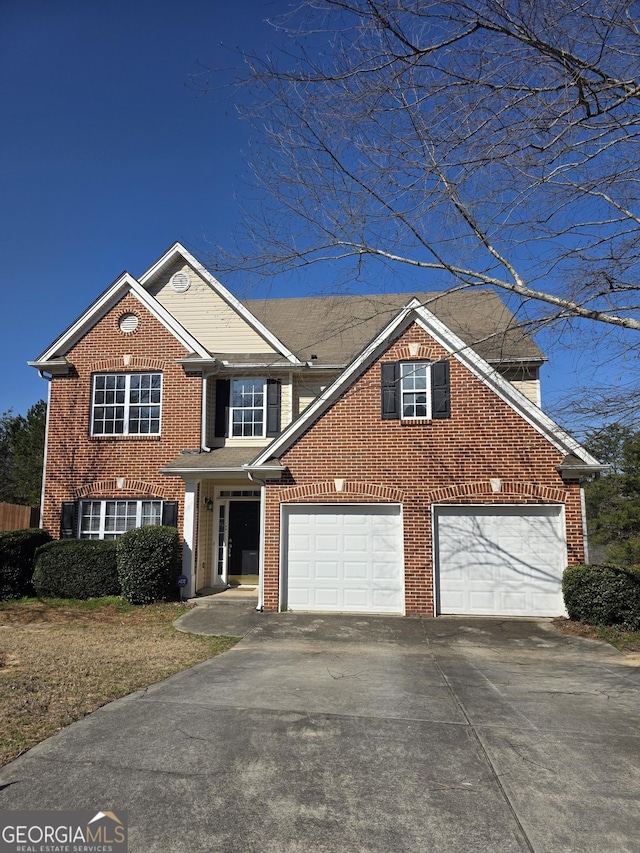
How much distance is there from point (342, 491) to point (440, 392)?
10.1 ft

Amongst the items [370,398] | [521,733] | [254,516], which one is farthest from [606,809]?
[254,516]

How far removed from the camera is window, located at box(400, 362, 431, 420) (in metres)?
12.5

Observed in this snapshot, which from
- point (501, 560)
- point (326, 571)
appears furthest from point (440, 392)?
point (326, 571)

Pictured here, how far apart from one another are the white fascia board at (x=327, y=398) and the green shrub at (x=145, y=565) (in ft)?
10.3

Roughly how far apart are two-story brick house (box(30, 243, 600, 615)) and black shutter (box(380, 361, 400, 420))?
3cm

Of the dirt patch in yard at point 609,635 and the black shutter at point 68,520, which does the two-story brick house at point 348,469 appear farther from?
the dirt patch in yard at point 609,635

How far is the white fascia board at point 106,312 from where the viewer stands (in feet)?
50.5

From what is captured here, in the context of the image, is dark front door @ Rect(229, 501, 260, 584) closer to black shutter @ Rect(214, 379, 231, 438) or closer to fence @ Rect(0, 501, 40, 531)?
black shutter @ Rect(214, 379, 231, 438)

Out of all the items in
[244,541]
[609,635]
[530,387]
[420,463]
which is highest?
[530,387]

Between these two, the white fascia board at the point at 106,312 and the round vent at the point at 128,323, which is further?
the round vent at the point at 128,323

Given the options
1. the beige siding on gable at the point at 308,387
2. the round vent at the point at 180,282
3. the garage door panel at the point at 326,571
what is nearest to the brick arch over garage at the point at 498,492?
the garage door panel at the point at 326,571

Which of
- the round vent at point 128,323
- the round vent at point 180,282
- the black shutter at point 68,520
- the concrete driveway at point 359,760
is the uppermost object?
the round vent at point 180,282

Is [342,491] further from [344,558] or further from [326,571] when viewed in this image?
[326,571]

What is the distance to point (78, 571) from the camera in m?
13.7
